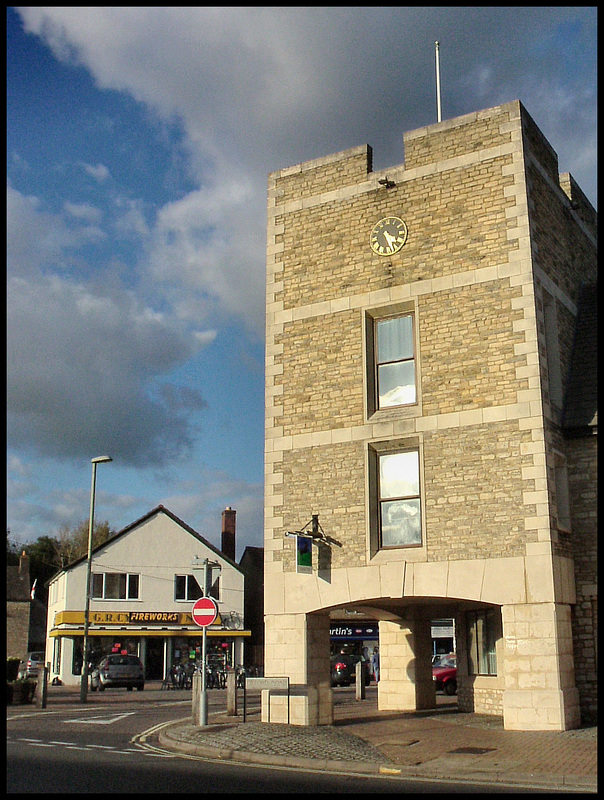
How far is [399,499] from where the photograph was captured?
18.3 m

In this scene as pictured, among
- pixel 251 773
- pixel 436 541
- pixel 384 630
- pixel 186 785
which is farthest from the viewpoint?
pixel 384 630

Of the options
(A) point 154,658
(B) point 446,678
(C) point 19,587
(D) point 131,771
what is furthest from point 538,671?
(C) point 19,587

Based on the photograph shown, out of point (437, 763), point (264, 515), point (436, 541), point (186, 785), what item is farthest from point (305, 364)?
point (186, 785)

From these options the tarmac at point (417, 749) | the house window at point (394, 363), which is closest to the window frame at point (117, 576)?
the tarmac at point (417, 749)

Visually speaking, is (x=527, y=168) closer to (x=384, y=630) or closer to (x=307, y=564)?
(x=307, y=564)

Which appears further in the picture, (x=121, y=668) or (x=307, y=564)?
(x=121, y=668)

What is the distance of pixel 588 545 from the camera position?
1745 centimetres

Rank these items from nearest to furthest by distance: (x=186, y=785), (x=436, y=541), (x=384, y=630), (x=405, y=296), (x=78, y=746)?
(x=186, y=785), (x=78, y=746), (x=436, y=541), (x=405, y=296), (x=384, y=630)

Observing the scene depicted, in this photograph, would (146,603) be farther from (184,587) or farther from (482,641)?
(482,641)

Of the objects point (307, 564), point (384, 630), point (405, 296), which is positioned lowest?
point (384, 630)

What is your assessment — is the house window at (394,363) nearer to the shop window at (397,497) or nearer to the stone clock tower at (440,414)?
the stone clock tower at (440,414)

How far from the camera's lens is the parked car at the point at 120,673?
36406mm

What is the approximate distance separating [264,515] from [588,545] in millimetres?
6970

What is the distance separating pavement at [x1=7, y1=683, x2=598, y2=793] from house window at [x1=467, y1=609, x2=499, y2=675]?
114 centimetres
